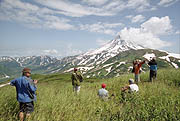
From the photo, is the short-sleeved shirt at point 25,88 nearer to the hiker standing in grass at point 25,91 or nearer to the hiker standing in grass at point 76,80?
the hiker standing in grass at point 25,91

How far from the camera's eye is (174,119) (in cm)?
342

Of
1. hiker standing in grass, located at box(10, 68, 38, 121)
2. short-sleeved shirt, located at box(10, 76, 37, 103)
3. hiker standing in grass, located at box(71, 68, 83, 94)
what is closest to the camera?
hiker standing in grass, located at box(10, 68, 38, 121)

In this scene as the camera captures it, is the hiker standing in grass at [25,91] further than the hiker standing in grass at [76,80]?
No

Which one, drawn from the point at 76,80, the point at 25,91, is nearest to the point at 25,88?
the point at 25,91

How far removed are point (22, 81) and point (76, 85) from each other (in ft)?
17.6

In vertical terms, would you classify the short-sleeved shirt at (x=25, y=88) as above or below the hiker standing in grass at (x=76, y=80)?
above

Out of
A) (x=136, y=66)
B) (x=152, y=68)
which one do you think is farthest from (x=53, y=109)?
(x=152, y=68)

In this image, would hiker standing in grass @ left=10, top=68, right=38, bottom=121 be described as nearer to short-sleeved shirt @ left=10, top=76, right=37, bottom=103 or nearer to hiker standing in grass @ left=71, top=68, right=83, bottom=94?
short-sleeved shirt @ left=10, top=76, right=37, bottom=103

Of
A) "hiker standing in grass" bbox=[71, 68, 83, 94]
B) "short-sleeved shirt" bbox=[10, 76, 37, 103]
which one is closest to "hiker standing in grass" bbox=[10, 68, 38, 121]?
"short-sleeved shirt" bbox=[10, 76, 37, 103]

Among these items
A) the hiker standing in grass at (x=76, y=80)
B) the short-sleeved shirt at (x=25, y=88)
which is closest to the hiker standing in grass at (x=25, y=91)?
the short-sleeved shirt at (x=25, y=88)

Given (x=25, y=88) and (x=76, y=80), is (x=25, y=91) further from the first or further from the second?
(x=76, y=80)

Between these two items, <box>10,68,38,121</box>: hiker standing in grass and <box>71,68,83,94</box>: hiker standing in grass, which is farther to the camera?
<box>71,68,83,94</box>: hiker standing in grass

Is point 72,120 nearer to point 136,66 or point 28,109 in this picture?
point 28,109

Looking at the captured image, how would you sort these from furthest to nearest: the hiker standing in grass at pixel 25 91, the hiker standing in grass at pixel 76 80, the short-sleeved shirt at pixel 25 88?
the hiker standing in grass at pixel 76 80 < the short-sleeved shirt at pixel 25 88 < the hiker standing in grass at pixel 25 91
